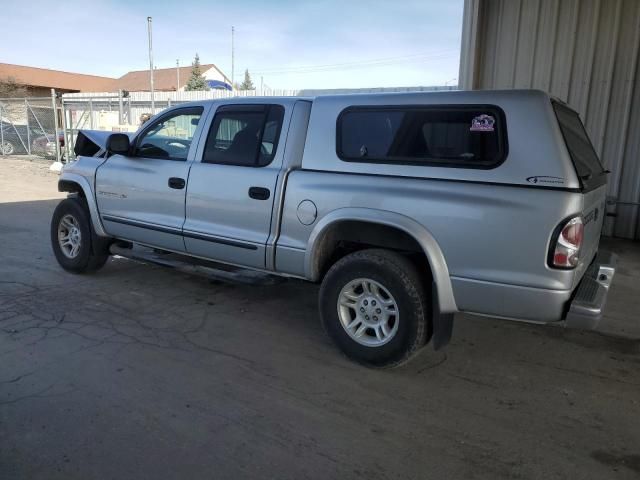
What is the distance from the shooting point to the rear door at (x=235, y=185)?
4477 mm

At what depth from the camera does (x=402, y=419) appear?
3.32 m

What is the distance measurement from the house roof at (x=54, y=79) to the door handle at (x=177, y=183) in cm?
4543

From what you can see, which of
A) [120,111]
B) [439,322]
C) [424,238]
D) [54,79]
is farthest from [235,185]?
[54,79]

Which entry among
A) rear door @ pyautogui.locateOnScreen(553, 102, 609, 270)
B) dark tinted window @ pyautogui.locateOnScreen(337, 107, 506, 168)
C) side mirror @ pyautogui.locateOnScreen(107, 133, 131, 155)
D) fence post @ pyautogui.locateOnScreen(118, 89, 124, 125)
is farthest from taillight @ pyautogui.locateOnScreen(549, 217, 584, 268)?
fence post @ pyautogui.locateOnScreen(118, 89, 124, 125)

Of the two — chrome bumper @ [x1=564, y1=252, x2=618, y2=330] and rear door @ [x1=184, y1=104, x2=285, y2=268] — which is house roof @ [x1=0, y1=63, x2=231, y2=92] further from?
chrome bumper @ [x1=564, y1=252, x2=618, y2=330]

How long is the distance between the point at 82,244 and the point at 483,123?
182 inches

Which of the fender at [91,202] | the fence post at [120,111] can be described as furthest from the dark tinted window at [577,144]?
the fence post at [120,111]

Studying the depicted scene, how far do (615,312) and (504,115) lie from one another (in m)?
3.22

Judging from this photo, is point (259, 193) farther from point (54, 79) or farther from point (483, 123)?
point (54, 79)

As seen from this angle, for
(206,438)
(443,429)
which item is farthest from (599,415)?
(206,438)

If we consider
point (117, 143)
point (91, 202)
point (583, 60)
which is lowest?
point (91, 202)

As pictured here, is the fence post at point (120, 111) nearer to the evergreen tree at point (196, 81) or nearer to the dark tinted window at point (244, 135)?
the dark tinted window at point (244, 135)

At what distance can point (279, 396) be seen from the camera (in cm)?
356

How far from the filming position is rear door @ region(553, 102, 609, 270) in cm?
343
